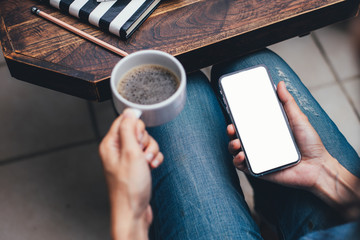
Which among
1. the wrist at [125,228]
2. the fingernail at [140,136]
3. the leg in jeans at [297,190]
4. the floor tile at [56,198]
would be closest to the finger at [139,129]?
the fingernail at [140,136]

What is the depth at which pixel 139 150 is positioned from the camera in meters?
0.54

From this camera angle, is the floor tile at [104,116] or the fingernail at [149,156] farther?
the floor tile at [104,116]

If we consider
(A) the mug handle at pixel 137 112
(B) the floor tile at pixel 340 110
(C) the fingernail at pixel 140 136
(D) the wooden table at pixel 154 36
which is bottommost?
(B) the floor tile at pixel 340 110

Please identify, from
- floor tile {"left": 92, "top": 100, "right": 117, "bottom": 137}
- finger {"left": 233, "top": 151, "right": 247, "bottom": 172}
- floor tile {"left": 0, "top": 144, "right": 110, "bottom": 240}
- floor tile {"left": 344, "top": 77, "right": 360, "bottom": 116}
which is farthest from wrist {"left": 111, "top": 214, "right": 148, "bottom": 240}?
floor tile {"left": 344, "top": 77, "right": 360, "bottom": 116}

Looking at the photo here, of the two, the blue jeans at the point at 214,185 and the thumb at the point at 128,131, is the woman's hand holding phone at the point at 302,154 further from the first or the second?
the thumb at the point at 128,131

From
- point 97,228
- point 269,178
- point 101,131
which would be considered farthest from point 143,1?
point 97,228

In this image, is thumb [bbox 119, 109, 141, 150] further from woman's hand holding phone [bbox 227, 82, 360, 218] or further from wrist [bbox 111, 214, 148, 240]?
Result: woman's hand holding phone [bbox 227, 82, 360, 218]

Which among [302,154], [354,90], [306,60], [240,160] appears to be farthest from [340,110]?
[240,160]

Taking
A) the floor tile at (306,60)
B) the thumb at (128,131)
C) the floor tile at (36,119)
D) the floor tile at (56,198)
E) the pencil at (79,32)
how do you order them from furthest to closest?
the floor tile at (306,60) < the floor tile at (36,119) < the floor tile at (56,198) < the pencil at (79,32) < the thumb at (128,131)

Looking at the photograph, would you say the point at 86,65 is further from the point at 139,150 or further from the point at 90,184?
the point at 90,184

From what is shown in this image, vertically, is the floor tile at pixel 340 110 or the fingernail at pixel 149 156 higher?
the fingernail at pixel 149 156

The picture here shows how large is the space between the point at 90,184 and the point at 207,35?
2.44 ft

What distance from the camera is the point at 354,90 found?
4.52ft

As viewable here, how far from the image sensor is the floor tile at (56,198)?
44.7 inches
